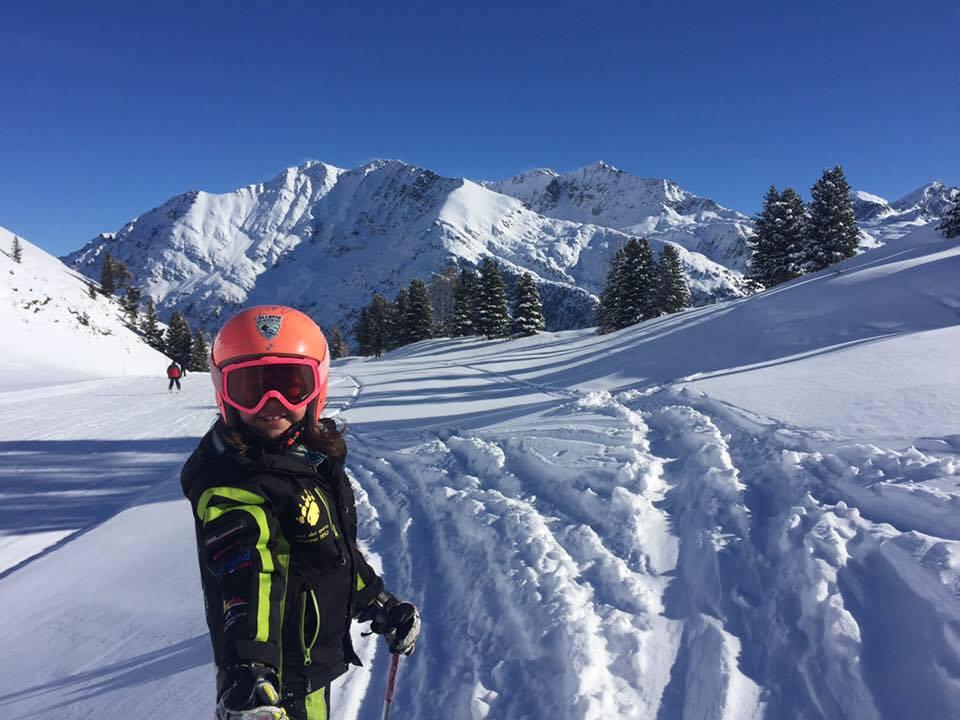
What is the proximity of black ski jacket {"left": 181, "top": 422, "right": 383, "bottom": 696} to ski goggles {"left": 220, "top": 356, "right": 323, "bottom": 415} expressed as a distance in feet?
0.49

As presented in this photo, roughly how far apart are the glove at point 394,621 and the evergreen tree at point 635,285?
37.1 meters

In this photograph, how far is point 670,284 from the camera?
42500 mm

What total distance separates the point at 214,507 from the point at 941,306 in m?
17.2

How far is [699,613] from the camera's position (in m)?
3.65

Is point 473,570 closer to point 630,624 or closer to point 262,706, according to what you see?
point 630,624

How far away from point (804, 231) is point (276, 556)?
38.4 metres

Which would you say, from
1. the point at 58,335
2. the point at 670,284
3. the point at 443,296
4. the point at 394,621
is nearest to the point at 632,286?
the point at 670,284

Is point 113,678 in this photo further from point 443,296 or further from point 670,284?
point 443,296

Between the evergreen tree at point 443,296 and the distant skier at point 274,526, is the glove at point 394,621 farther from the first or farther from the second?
the evergreen tree at point 443,296

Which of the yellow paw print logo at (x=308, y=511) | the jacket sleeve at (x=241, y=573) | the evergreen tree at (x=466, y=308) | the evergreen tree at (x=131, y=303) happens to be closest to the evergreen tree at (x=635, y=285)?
the evergreen tree at (x=466, y=308)

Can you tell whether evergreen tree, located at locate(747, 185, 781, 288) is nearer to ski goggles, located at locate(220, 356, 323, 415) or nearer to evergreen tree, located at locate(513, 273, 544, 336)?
evergreen tree, located at locate(513, 273, 544, 336)

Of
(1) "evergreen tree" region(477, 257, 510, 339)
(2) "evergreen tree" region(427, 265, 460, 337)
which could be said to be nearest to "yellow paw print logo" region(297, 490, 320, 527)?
(1) "evergreen tree" region(477, 257, 510, 339)

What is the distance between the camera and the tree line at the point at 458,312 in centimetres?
4628

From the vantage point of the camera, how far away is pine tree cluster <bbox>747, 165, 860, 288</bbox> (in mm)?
32000
